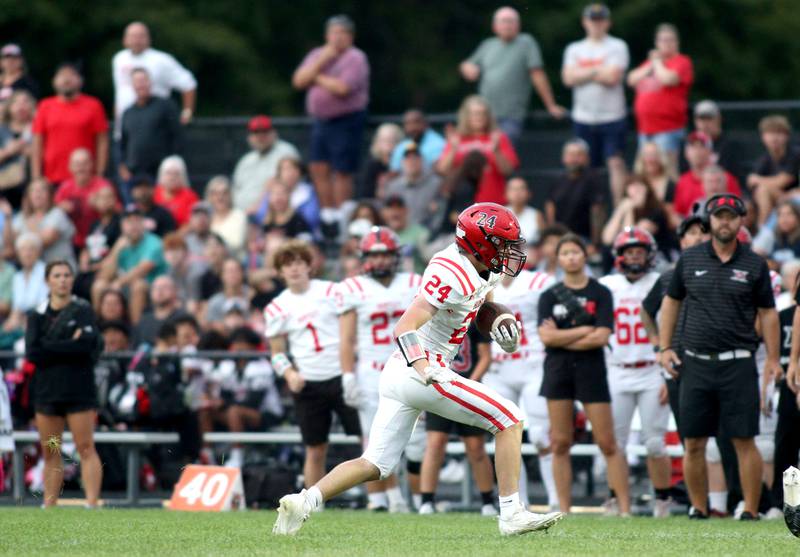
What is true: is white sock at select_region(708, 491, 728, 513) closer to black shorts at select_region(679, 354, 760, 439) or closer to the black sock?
the black sock

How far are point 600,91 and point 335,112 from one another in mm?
3070

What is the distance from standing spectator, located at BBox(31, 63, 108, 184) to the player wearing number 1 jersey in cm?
808

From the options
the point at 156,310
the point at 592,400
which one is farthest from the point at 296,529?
the point at 156,310

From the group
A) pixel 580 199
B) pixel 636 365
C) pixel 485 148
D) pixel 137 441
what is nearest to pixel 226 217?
pixel 485 148

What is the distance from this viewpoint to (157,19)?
25.6 m

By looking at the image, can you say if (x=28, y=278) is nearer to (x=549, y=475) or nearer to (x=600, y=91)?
(x=600, y=91)

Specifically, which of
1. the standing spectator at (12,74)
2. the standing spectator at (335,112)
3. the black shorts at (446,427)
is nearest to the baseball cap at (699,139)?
the standing spectator at (335,112)

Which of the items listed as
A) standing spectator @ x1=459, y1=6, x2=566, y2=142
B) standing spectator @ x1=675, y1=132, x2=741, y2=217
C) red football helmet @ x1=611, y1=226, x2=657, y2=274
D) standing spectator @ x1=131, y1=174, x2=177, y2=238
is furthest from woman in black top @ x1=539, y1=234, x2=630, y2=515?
standing spectator @ x1=131, y1=174, x2=177, y2=238

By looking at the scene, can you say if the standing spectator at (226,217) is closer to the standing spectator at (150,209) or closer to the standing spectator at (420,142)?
the standing spectator at (150,209)

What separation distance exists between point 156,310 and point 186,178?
3216mm

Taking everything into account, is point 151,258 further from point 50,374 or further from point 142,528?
point 142,528

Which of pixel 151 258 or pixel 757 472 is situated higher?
pixel 151 258

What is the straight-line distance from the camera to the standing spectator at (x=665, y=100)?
17062mm

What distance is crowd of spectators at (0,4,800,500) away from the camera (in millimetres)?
15531
